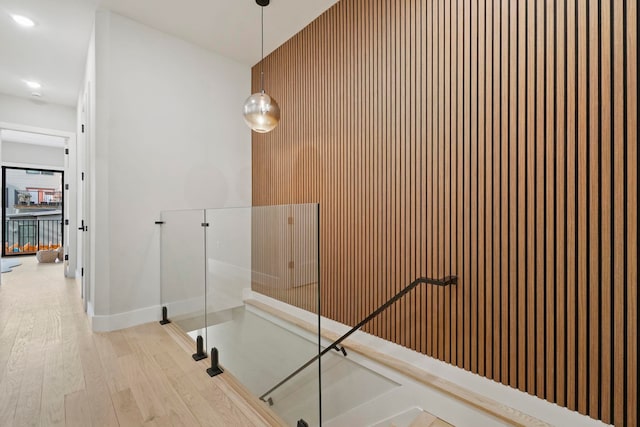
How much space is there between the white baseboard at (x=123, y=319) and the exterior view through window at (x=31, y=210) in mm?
6716

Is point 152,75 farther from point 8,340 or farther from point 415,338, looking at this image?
point 415,338

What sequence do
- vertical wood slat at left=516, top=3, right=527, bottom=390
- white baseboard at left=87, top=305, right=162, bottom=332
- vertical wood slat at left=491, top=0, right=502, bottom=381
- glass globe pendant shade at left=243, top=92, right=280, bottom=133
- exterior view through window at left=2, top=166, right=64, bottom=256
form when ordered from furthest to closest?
1. exterior view through window at left=2, top=166, right=64, bottom=256
2. white baseboard at left=87, top=305, right=162, bottom=332
3. glass globe pendant shade at left=243, top=92, right=280, bottom=133
4. vertical wood slat at left=491, top=0, right=502, bottom=381
5. vertical wood slat at left=516, top=3, right=527, bottom=390

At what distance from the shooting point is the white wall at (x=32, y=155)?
6.84m

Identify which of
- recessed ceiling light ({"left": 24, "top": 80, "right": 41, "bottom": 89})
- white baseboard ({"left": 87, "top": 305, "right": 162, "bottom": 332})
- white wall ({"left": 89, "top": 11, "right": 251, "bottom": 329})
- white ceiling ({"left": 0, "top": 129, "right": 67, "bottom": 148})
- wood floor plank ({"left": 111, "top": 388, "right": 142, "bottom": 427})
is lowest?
wood floor plank ({"left": 111, "top": 388, "right": 142, "bottom": 427})

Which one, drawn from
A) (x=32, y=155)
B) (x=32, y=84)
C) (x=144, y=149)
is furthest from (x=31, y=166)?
(x=144, y=149)

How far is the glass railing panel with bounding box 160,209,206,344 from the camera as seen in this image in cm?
270

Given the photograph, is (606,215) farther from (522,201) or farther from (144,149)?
(144,149)

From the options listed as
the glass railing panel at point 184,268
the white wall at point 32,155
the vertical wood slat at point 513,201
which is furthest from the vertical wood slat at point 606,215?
the white wall at point 32,155

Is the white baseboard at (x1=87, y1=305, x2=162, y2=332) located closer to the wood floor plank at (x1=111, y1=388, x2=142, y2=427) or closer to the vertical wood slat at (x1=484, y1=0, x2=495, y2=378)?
the wood floor plank at (x1=111, y1=388, x2=142, y2=427)

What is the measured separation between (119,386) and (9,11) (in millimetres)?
3711

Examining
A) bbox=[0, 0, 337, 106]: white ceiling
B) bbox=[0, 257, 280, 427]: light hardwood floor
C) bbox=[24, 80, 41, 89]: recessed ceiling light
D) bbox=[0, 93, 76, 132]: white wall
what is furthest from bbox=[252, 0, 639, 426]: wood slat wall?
bbox=[0, 93, 76, 132]: white wall

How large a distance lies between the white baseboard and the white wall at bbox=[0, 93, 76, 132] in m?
3.71

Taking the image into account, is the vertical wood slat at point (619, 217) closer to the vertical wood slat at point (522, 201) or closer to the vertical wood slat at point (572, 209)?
the vertical wood slat at point (572, 209)

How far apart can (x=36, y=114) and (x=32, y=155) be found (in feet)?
9.55
